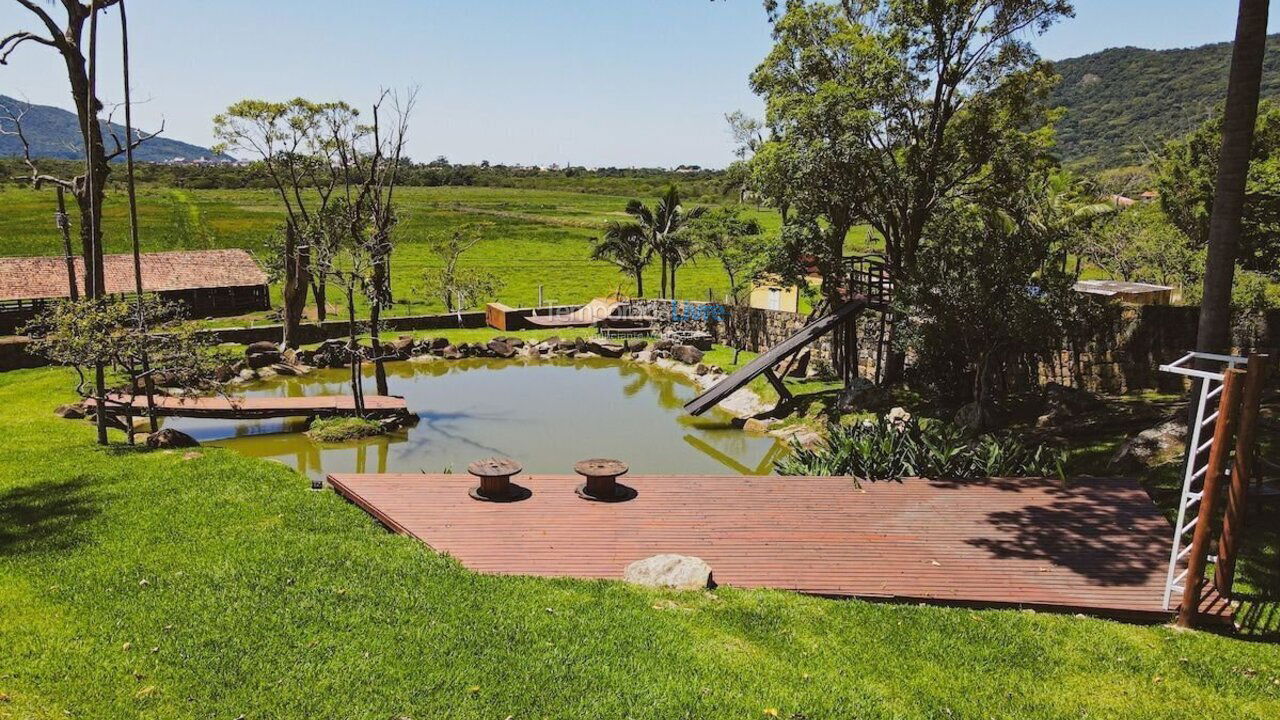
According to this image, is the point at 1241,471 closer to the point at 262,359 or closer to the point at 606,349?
the point at 606,349

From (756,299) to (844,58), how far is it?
16.3m

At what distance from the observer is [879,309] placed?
19.9m

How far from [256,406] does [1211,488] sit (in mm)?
18025

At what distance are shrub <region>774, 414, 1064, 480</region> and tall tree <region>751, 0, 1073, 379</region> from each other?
4540 millimetres

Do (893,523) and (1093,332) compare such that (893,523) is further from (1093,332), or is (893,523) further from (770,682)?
(1093,332)

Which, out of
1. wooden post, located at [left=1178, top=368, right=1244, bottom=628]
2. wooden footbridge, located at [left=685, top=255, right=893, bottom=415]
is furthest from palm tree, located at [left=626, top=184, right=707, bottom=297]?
wooden post, located at [left=1178, top=368, right=1244, bottom=628]

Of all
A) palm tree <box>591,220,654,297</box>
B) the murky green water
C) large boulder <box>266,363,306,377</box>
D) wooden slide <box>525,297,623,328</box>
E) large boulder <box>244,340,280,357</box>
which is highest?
palm tree <box>591,220,654,297</box>

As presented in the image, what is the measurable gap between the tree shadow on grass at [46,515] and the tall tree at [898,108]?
14454mm

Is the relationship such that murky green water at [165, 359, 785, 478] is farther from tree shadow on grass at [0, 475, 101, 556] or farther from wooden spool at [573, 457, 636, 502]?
tree shadow on grass at [0, 475, 101, 556]

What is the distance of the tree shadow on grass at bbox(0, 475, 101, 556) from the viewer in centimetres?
946

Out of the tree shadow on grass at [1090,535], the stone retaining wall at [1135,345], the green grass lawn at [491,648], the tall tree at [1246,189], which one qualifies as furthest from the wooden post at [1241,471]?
the tall tree at [1246,189]

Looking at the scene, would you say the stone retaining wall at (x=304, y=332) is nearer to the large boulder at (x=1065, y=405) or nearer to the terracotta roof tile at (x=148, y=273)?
the terracotta roof tile at (x=148, y=273)

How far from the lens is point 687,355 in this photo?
2677cm

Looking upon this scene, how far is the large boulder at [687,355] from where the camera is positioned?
2672 centimetres
